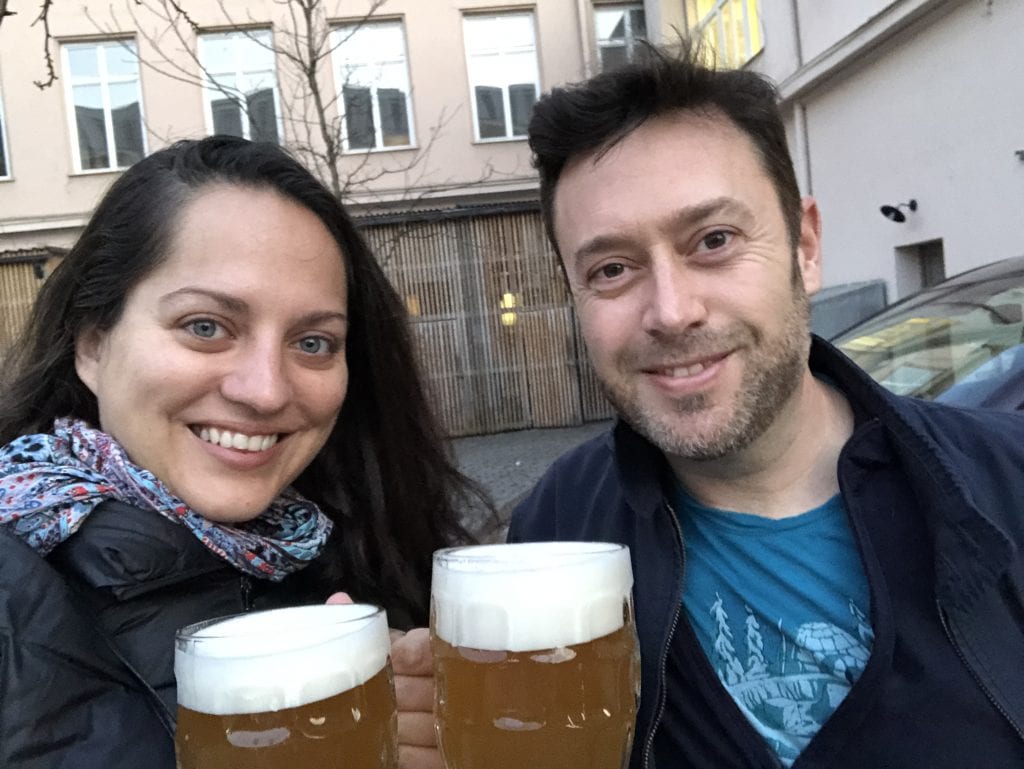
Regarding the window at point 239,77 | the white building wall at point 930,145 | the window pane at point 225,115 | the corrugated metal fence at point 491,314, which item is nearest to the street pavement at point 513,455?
the corrugated metal fence at point 491,314

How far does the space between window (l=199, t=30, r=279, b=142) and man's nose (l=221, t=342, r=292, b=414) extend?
1217cm

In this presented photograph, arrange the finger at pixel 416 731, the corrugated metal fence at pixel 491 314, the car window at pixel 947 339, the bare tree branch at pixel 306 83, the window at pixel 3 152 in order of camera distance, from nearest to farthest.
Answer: the finger at pixel 416 731 → the car window at pixel 947 339 → the bare tree branch at pixel 306 83 → the corrugated metal fence at pixel 491 314 → the window at pixel 3 152

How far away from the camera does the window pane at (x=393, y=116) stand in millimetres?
12961

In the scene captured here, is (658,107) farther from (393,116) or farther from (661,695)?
(393,116)

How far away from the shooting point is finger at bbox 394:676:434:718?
134 centimetres

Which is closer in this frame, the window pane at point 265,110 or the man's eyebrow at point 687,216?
the man's eyebrow at point 687,216

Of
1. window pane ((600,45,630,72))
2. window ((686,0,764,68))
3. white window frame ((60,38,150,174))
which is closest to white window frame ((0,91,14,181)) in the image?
white window frame ((60,38,150,174))

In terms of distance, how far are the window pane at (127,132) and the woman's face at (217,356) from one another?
13.1m

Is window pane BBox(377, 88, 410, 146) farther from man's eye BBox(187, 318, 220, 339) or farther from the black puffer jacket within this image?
the black puffer jacket

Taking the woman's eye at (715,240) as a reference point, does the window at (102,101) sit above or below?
above

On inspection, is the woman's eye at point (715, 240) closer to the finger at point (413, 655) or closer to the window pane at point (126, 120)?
the finger at point (413, 655)

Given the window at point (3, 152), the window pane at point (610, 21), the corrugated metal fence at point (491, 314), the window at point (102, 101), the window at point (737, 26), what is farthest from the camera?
the window pane at point (610, 21)

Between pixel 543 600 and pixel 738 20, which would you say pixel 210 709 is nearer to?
pixel 543 600

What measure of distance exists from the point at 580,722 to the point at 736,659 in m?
0.70
